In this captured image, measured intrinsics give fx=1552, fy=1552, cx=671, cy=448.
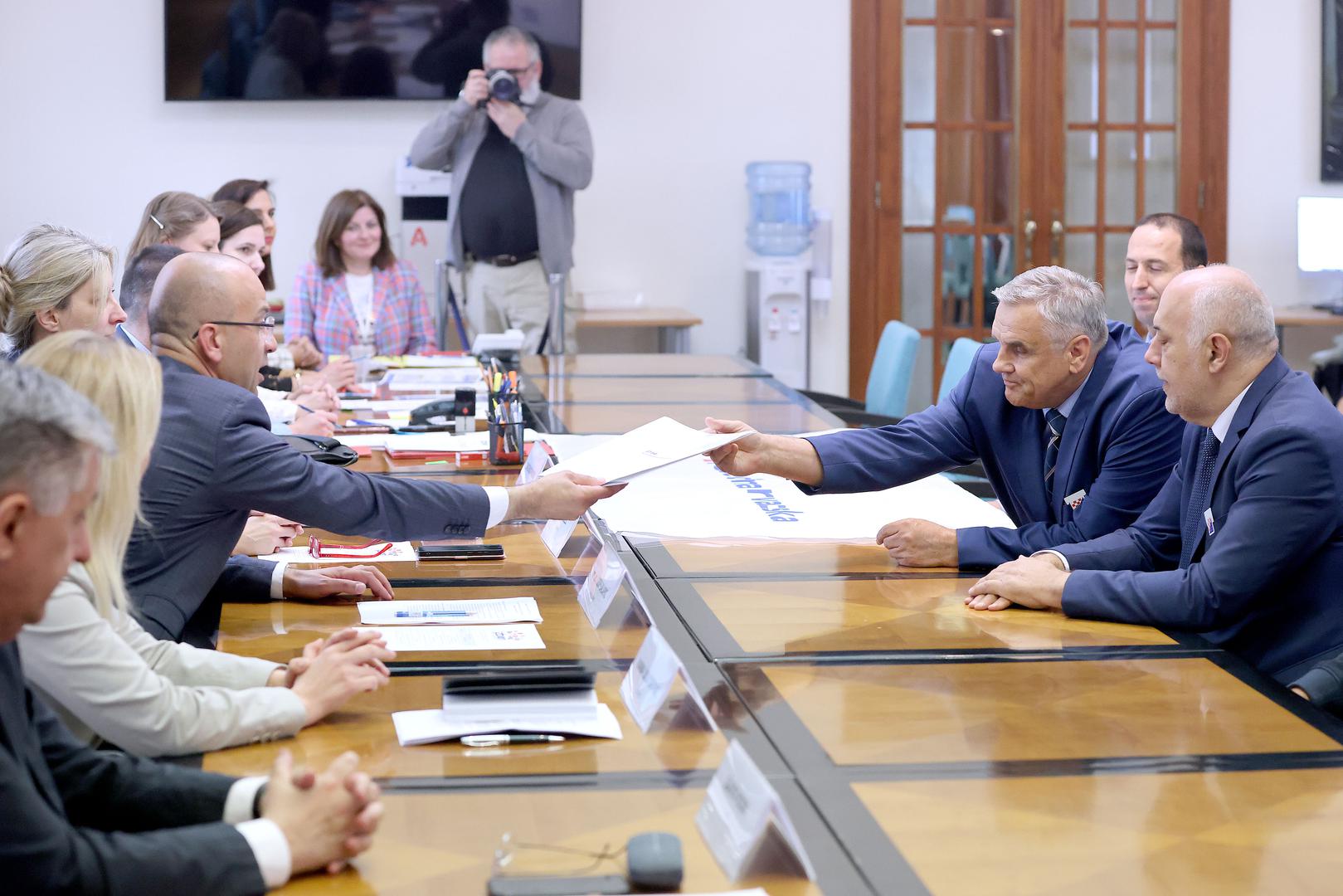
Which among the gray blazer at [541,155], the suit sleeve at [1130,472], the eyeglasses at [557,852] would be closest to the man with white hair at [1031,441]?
the suit sleeve at [1130,472]

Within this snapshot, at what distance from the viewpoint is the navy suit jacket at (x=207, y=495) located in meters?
2.28

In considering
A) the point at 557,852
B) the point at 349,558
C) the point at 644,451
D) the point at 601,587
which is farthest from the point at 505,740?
the point at 349,558

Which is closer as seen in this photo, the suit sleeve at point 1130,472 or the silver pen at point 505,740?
the silver pen at point 505,740

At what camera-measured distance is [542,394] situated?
Result: 16.4 ft

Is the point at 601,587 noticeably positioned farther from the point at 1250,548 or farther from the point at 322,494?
the point at 1250,548

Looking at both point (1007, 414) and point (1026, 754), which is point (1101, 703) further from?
point (1007, 414)

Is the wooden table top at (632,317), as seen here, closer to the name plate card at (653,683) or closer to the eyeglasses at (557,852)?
the name plate card at (653,683)

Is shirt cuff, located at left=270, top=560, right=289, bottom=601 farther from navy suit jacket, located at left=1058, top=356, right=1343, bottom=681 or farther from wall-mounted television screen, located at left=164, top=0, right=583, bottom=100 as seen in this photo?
wall-mounted television screen, located at left=164, top=0, right=583, bottom=100

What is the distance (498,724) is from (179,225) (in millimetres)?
2573

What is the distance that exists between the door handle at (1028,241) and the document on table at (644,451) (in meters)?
5.60

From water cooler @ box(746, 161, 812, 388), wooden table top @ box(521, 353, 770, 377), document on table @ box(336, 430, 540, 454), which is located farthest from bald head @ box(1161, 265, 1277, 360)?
water cooler @ box(746, 161, 812, 388)

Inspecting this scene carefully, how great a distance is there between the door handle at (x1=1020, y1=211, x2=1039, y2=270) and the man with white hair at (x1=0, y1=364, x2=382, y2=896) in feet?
23.0

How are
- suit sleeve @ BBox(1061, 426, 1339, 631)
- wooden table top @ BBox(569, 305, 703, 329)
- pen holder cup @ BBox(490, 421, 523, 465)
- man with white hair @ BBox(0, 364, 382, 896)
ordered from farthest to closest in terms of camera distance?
1. wooden table top @ BBox(569, 305, 703, 329)
2. pen holder cup @ BBox(490, 421, 523, 465)
3. suit sleeve @ BBox(1061, 426, 1339, 631)
4. man with white hair @ BBox(0, 364, 382, 896)

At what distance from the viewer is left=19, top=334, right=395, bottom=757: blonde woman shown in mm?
1650
